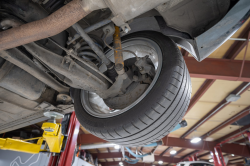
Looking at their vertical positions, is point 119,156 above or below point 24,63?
below

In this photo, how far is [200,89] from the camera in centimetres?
411

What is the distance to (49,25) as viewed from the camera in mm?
647

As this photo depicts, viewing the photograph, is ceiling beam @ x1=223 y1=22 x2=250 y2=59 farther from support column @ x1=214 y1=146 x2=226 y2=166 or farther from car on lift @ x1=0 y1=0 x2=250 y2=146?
support column @ x1=214 y1=146 x2=226 y2=166

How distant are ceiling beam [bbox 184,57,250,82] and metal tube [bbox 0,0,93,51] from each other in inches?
120

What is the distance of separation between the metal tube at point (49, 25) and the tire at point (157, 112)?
575 millimetres

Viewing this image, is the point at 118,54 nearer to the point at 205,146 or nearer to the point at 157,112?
the point at 157,112

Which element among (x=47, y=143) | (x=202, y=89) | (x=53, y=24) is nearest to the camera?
(x=53, y=24)

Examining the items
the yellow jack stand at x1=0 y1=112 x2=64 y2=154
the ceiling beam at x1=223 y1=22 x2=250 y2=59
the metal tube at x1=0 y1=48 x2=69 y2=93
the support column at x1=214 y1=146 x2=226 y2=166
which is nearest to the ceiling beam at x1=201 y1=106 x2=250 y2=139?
the support column at x1=214 y1=146 x2=226 y2=166

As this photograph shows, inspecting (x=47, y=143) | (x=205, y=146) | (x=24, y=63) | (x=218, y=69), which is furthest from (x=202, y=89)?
(x=205, y=146)

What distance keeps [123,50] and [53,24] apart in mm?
449

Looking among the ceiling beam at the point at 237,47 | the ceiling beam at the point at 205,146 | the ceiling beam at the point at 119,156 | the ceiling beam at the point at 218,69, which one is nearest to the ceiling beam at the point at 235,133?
the ceiling beam at the point at 205,146

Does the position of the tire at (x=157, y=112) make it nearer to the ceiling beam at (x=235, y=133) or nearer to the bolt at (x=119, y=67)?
the bolt at (x=119, y=67)

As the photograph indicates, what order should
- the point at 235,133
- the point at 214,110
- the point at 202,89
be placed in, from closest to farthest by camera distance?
the point at 202,89, the point at 214,110, the point at 235,133

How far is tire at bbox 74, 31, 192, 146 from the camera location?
839 millimetres
